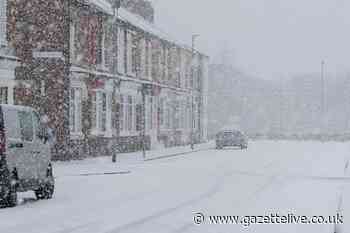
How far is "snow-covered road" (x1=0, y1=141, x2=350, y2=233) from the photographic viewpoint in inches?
551

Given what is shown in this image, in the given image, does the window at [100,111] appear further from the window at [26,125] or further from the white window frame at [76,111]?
the window at [26,125]

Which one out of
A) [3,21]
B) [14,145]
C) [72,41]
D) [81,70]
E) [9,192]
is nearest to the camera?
[9,192]

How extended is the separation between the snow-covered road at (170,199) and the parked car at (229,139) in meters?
26.0

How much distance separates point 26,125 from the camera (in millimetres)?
18734

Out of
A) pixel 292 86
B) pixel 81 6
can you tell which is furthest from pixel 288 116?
pixel 81 6

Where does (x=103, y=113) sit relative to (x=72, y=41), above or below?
below

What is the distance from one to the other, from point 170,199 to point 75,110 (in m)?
21.4

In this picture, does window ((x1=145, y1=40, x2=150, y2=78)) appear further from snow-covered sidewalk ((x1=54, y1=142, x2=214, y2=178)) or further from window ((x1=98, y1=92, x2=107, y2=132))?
snow-covered sidewalk ((x1=54, y1=142, x2=214, y2=178))

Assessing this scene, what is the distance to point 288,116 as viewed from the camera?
16325cm

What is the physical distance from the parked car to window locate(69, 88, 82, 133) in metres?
19.1

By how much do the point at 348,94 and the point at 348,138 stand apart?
2700 inches

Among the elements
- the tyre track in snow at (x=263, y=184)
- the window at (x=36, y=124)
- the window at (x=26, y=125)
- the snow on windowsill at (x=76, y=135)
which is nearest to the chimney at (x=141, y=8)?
the snow on windowsill at (x=76, y=135)

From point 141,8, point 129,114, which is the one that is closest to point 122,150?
point 129,114

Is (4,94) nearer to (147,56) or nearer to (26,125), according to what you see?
(26,125)
